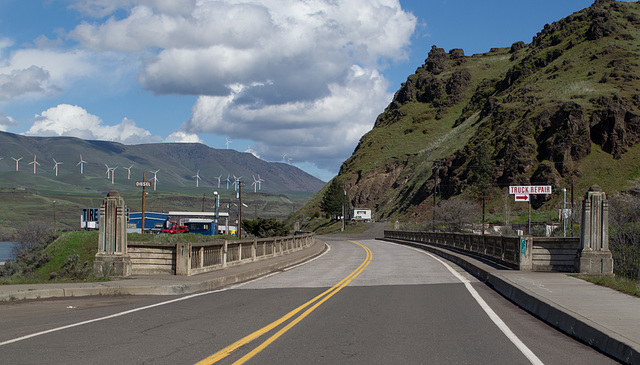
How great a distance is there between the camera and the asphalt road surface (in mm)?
7484

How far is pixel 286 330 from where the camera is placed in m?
9.31

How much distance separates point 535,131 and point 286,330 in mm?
92059

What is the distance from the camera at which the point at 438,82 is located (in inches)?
7589

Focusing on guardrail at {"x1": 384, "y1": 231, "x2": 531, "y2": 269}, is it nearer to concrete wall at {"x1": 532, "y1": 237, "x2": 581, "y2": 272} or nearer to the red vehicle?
concrete wall at {"x1": 532, "y1": 237, "x2": 581, "y2": 272}

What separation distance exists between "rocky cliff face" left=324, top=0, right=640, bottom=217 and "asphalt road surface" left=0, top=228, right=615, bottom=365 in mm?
65351

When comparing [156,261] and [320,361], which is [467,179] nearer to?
[156,261]

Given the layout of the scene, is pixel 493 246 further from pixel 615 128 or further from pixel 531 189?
pixel 615 128

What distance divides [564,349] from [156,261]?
12.5m

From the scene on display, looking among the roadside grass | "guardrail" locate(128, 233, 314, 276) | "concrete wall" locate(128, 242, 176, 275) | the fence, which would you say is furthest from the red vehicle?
the roadside grass

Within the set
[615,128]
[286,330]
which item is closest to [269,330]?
[286,330]

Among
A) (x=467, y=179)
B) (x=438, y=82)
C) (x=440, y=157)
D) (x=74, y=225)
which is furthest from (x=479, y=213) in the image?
(x=74, y=225)

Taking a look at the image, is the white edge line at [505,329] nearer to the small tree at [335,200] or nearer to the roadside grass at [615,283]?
the roadside grass at [615,283]

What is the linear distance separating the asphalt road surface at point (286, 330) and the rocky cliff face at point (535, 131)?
6535cm

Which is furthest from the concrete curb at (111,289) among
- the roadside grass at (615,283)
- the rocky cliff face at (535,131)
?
the rocky cliff face at (535,131)
